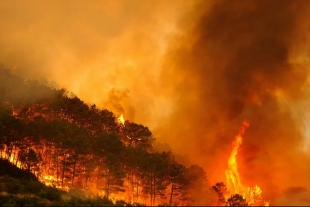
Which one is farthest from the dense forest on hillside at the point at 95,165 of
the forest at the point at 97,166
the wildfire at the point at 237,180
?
the wildfire at the point at 237,180

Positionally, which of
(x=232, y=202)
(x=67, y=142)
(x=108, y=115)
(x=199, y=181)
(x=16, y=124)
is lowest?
(x=232, y=202)

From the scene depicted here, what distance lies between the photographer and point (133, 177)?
49.4m

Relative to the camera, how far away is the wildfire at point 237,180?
4800 cm

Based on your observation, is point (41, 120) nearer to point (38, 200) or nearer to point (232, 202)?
point (38, 200)

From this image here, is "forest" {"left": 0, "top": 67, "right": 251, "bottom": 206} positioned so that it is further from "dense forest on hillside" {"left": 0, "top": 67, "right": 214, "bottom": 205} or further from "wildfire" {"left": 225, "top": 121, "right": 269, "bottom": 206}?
"wildfire" {"left": 225, "top": 121, "right": 269, "bottom": 206}

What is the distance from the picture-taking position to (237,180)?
5788cm

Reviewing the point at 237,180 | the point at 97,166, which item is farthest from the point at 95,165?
the point at 237,180

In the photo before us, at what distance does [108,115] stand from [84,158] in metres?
22.3

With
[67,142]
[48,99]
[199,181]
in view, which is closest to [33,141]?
[67,142]

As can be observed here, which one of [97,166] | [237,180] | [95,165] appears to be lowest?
[95,165]

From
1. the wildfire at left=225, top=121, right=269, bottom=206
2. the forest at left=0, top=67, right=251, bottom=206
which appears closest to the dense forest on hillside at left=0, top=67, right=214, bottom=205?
the forest at left=0, top=67, right=251, bottom=206

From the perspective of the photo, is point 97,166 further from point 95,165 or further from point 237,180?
point 237,180

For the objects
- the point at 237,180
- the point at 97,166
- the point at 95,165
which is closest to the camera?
the point at 95,165

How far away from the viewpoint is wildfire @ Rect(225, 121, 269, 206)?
157 feet
